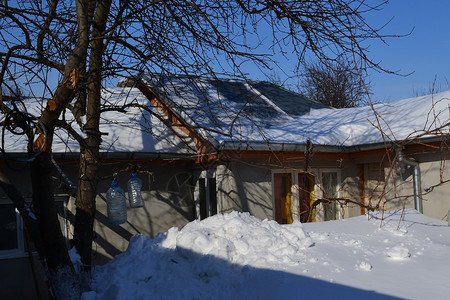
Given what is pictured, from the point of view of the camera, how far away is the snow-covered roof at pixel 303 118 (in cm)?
846

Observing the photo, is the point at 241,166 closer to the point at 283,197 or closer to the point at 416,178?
the point at 283,197

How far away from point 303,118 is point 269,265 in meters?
7.27

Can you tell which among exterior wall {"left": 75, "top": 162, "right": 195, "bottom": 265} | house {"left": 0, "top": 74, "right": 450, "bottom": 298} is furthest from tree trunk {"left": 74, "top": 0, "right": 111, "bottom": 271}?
exterior wall {"left": 75, "top": 162, "right": 195, "bottom": 265}

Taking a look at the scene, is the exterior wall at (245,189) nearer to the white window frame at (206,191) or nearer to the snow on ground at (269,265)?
the white window frame at (206,191)

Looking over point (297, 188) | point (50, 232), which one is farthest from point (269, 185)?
point (50, 232)

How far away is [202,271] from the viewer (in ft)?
13.3

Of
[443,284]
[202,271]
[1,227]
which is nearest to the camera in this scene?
[443,284]

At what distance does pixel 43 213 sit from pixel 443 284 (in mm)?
3471

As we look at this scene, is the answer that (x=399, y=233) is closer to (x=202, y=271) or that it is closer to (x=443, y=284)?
(x=443, y=284)

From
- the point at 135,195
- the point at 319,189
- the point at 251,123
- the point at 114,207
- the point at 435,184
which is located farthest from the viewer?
the point at 319,189

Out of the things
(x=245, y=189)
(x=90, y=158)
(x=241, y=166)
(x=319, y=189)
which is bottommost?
(x=319, y=189)

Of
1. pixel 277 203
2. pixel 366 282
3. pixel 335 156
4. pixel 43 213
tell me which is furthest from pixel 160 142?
pixel 366 282

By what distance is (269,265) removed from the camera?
4023 mm

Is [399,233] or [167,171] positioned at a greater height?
[167,171]
